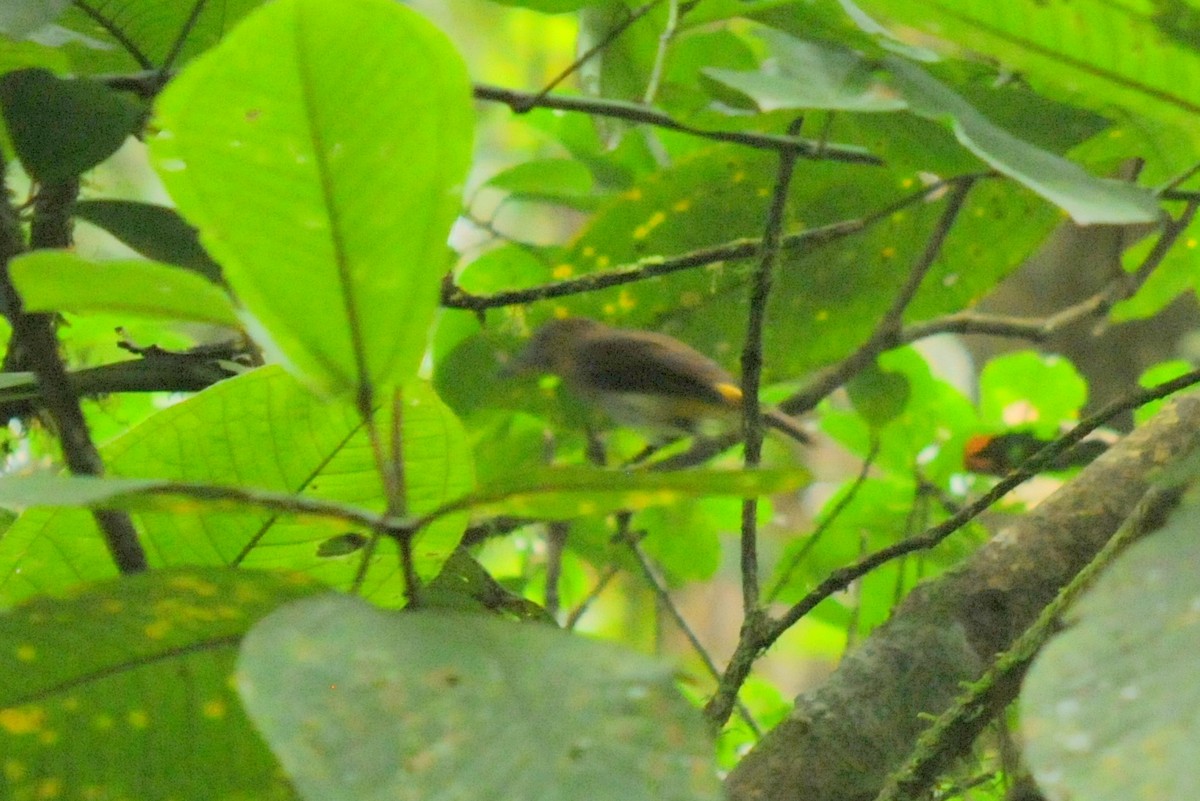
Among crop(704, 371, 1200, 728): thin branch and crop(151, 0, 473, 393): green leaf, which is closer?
crop(151, 0, 473, 393): green leaf

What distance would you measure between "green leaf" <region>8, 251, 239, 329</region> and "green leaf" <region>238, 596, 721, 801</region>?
0.45 feet

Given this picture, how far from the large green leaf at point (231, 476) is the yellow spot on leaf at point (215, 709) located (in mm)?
140

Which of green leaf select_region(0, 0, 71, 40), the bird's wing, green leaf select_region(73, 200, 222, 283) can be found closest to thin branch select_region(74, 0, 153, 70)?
green leaf select_region(73, 200, 222, 283)

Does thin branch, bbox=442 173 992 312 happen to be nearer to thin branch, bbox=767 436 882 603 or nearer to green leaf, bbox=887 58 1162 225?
green leaf, bbox=887 58 1162 225

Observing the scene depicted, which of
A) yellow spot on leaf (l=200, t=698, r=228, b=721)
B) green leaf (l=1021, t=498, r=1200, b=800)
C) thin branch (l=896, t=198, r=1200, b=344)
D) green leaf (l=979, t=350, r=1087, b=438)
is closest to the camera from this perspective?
green leaf (l=1021, t=498, r=1200, b=800)

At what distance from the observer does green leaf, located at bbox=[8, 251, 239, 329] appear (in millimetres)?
475

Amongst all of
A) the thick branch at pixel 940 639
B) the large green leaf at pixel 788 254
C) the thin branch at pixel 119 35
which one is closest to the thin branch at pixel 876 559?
the thick branch at pixel 940 639

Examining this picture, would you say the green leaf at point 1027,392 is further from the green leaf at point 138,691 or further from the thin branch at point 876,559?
the green leaf at point 138,691

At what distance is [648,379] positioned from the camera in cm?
263

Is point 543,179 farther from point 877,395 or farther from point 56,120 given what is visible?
point 56,120

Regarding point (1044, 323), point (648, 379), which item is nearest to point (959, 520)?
point (1044, 323)

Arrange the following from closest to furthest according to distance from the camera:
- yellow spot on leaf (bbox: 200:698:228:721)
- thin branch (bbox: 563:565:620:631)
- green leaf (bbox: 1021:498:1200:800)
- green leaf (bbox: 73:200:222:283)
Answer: green leaf (bbox: 1021:498:1200:800)
yellow spot on leaf (bbox: 200:698:228:721)
green leaf (bbox: 73:200:222:283)
thin branch (bbox: 563:565:620:631)

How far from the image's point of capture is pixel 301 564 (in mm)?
735

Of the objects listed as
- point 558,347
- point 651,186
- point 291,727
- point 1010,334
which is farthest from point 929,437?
point 291,727
